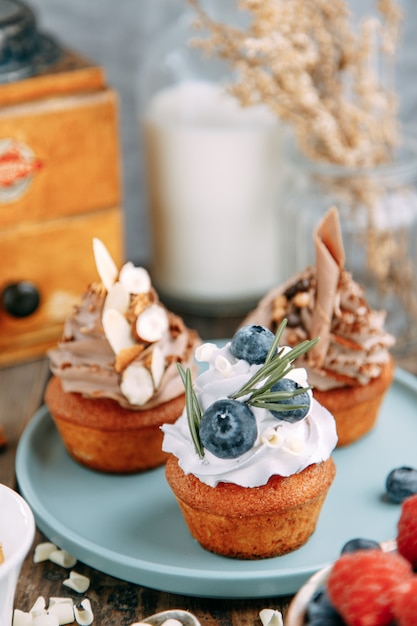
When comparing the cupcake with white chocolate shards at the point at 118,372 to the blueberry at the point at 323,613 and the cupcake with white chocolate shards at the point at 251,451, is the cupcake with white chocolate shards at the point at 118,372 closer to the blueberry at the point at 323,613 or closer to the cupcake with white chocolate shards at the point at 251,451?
the cupcake with white chocolate shards at the point at 251,451

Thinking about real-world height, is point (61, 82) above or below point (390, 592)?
above

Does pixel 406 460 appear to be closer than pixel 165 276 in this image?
Yes

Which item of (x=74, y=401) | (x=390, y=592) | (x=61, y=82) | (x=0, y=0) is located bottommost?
(x=74, y=401)

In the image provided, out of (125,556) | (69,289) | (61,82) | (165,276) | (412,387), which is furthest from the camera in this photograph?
(165,276)

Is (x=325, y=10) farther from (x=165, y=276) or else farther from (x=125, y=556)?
(x=125, y=556)

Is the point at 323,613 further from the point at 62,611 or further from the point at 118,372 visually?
the point at 118,372

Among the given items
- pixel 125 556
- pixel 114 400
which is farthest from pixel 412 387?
pixel 125 556

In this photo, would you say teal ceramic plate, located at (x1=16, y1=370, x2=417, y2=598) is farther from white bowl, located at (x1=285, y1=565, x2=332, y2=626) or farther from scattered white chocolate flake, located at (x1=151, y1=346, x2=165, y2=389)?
white bowl, located at (x1=285, y1=565, x2=332, y2=626)
